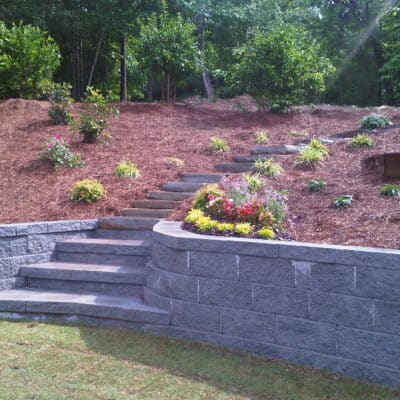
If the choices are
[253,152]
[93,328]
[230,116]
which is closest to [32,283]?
[93,328]

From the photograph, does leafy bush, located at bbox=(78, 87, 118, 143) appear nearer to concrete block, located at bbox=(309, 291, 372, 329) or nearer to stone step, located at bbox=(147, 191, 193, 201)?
stone step, located at bbox=(147, 191, 193, 201)

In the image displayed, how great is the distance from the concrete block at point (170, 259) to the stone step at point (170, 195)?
159 centimetres

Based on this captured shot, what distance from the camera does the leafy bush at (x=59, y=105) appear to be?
9.17 m

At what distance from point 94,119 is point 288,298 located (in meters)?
5.48

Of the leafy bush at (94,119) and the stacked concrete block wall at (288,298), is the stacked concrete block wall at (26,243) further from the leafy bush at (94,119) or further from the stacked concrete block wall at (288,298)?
the leafy bush at (94,119)

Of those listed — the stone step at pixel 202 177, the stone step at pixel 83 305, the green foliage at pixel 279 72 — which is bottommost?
the stone step at pixel 83 305

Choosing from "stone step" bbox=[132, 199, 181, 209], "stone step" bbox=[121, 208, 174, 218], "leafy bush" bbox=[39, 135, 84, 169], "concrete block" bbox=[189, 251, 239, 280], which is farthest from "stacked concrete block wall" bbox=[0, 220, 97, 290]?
"concrete block" bbox=[189, 251, 239, 280]

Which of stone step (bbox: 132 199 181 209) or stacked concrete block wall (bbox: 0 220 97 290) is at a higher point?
stone step (bbox: 132 199 181 209)

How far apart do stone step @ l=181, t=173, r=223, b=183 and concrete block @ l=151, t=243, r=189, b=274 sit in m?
2.10

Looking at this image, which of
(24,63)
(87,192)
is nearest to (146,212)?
(87,192)

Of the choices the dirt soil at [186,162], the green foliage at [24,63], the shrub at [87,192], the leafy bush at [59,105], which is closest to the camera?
the dirt soil at [186,162]

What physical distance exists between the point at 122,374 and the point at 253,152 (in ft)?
15.1

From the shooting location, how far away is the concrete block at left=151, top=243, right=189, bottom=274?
435cm

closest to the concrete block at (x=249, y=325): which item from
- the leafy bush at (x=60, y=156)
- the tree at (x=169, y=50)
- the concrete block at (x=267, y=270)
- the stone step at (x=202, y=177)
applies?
the concrete block at (x=267, y=270)
